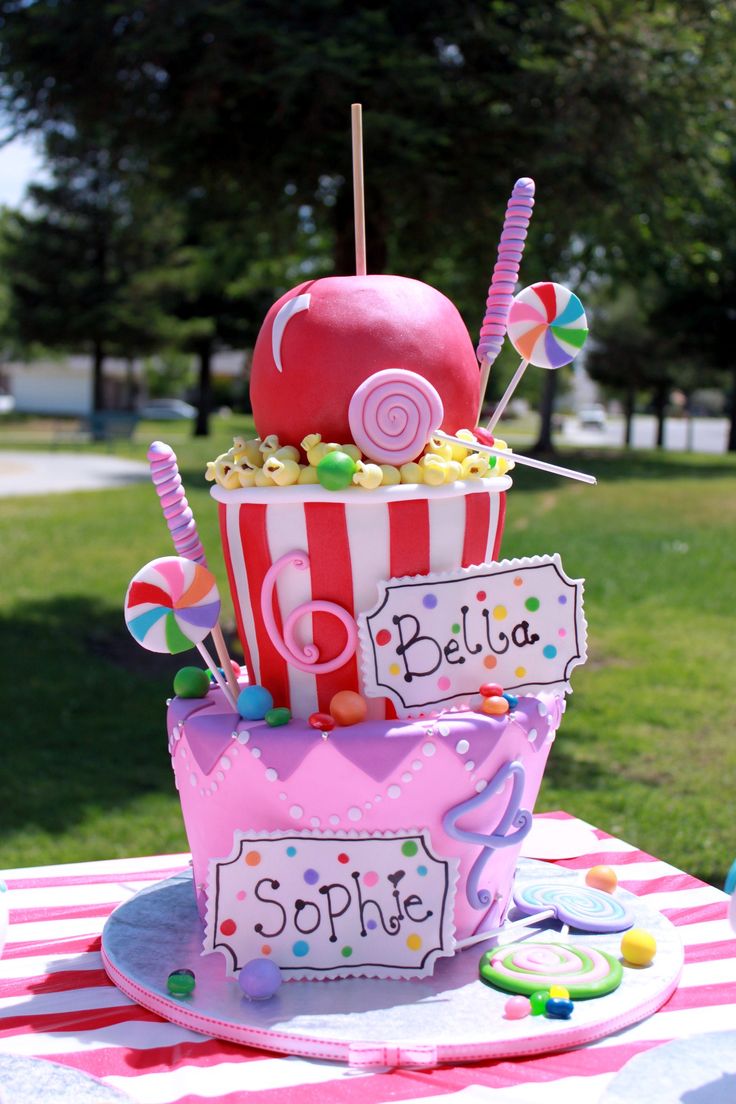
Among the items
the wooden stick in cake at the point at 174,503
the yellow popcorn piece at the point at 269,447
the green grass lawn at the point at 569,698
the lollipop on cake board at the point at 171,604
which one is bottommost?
the green grass lawn at the point at 569,698

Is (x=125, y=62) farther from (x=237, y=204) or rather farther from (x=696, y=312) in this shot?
(x=696, y=312)

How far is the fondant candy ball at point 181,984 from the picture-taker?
3.12 m

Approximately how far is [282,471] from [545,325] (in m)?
0.98

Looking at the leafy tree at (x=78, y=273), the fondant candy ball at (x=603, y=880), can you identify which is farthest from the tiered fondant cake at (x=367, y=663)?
the leafy tree at (x=78, y=273)

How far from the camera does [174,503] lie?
130 inches

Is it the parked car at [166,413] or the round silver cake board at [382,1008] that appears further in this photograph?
the parked car at [166,413]

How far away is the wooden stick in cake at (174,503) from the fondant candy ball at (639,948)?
4.51 ft

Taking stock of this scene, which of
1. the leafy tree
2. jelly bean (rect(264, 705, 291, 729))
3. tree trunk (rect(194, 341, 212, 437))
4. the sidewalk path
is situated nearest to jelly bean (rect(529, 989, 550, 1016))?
jelly bean (rect(264, 705, 291, 729))

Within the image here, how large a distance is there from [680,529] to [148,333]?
17.6 m

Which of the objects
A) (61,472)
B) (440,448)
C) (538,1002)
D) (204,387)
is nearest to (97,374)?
(204,387)

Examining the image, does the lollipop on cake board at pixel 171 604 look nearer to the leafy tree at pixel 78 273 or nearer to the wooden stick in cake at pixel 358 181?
the wooden stick in cake at pixel 358 181

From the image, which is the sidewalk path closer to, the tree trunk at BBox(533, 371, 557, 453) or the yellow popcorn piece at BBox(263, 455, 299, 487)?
the tree trunk at BBox(533, 371, 557, 453)

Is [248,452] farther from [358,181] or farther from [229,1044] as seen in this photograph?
[229,1044]

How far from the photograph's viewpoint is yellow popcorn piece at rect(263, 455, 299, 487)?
3205 mm
